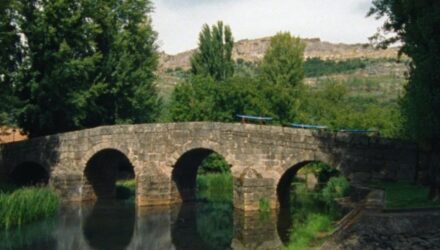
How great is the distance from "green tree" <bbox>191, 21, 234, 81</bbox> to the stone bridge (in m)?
15.1

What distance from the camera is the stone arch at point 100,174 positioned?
3206 cm

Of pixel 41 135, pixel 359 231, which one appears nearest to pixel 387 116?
pixel 41 135

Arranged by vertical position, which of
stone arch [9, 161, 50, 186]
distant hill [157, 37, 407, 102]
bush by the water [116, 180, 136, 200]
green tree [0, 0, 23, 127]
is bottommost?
bush by the water [116, 180, 136, 200]

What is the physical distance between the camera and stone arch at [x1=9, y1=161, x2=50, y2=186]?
112 ft

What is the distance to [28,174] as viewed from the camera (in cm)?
3528

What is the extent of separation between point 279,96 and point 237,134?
11.7m

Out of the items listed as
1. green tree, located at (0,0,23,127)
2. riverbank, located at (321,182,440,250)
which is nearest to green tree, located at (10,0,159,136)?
green tree, located at (0,0,23,127)

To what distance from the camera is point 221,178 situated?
124 ft

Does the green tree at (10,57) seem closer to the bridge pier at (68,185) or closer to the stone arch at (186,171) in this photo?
the bridge pier at (68,185)

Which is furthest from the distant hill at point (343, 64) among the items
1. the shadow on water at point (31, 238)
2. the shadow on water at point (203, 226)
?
the shadow on water at point (31, 238)

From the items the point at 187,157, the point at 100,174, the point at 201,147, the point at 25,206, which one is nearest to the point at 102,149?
the point at 100,174

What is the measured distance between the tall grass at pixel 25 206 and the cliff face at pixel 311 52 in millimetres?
84054

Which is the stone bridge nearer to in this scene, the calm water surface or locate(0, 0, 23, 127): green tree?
the calm water surface

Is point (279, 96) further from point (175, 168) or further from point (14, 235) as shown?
point (14, 235)
